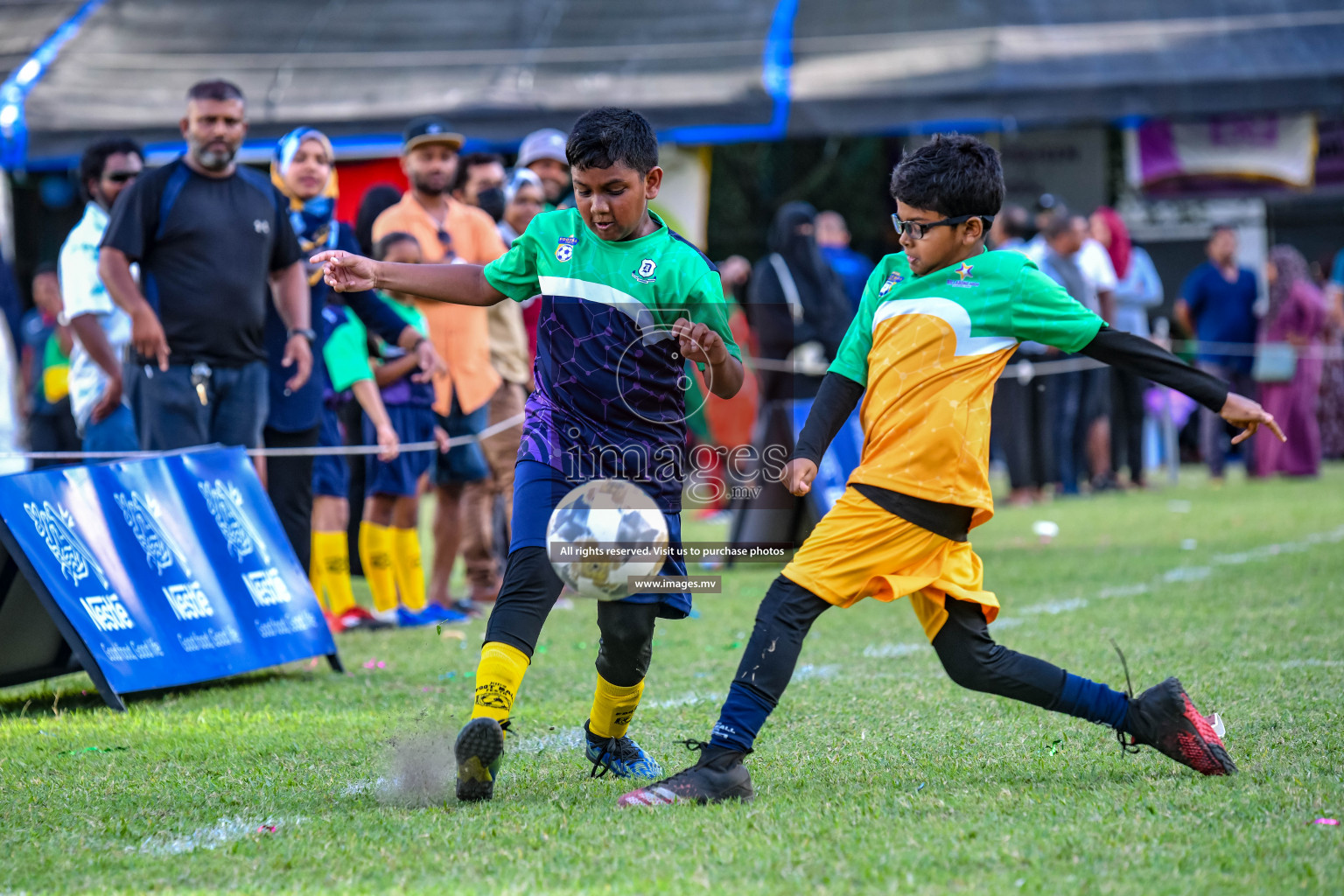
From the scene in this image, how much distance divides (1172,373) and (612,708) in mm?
1766

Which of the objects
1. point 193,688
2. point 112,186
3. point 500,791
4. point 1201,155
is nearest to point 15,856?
point 500,791

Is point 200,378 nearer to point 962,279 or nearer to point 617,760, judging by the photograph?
point 617,760

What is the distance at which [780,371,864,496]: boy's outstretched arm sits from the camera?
3.88m

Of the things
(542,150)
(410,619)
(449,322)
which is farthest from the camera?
(542,150)

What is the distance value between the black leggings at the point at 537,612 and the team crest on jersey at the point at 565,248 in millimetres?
791

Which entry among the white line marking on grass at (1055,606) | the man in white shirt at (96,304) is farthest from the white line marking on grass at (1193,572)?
the man in white shirt at (96,304)

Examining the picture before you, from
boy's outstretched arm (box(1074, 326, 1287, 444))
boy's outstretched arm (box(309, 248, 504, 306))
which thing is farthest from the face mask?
boy's outstretched arm (box(1074, 326, 1287, 444))

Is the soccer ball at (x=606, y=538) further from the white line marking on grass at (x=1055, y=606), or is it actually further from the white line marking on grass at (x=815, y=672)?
the white line marking on grass at (x=1055, y=606)

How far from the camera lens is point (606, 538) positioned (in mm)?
3992

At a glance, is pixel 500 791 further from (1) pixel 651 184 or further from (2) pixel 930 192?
(2) pixel 930 192

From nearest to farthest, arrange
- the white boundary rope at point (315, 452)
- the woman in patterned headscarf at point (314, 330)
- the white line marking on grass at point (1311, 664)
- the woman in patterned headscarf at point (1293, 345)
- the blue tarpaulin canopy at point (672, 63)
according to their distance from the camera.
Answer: the white line marking on grass at point (1311, 664), the white boundary rope at point (315, 452), the woman in patterned headscarf at point (314, 330), the blue tarpaulin canopy at point (672, 63), the woman in patterned headscarf at point (1293, 345)

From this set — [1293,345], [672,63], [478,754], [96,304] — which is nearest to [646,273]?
[478,754]

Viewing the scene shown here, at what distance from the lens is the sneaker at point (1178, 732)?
13.3ft

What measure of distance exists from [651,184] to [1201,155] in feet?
48.8
